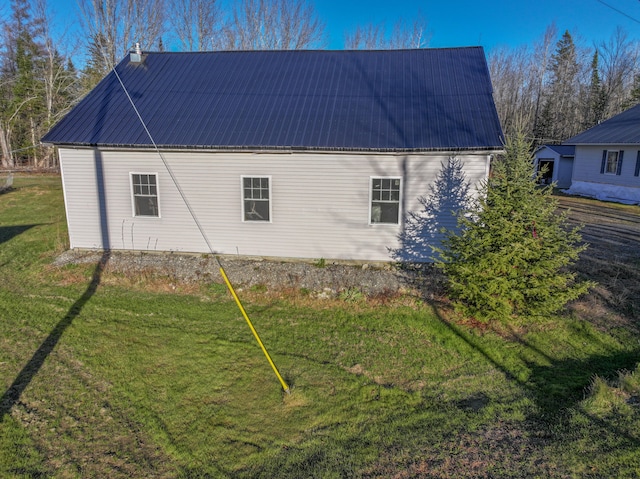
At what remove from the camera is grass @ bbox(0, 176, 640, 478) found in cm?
402

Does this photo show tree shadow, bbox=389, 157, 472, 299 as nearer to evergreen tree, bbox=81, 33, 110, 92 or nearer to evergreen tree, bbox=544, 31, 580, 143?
evergreen tree, bbox=81, 33, 110, 92

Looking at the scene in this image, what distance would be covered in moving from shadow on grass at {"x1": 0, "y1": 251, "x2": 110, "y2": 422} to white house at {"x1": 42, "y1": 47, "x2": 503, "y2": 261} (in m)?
3.05

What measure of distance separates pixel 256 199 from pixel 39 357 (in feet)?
19.9

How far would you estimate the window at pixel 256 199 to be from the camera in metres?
10.8

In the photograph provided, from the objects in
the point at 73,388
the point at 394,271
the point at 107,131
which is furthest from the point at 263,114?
the point at 73,388

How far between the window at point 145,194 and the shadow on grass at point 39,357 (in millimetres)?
2669

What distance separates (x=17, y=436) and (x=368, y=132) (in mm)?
8894

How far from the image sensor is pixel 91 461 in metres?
4.05

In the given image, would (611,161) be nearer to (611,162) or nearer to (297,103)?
(611,162)

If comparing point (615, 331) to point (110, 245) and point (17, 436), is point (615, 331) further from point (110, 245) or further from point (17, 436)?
point (110, 245)

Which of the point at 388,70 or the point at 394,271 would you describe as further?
the point at 388,70

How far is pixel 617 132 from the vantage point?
2288 cm

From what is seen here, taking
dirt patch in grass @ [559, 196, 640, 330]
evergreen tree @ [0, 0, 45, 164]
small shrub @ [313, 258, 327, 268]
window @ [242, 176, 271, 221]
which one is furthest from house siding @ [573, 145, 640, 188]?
evergreen tree @ [0, 0, 45, 164]

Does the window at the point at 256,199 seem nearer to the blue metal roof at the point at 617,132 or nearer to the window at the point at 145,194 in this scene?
the window at the point at 145,194
